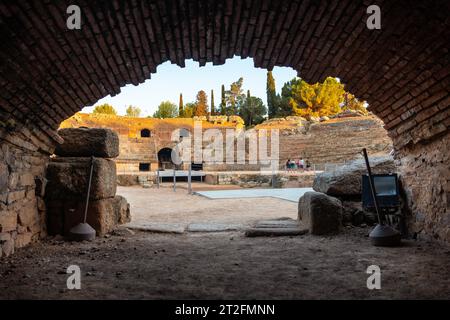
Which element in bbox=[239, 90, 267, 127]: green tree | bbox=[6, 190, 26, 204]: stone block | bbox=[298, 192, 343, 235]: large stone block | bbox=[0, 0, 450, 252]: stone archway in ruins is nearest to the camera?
bbox=[0, 0, 450, 252]: stone archway in ruins

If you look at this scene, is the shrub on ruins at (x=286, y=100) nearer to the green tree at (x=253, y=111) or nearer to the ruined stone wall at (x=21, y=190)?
the green tree at (x=253, y=111)

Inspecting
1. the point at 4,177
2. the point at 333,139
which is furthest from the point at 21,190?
→ the point at 333,139

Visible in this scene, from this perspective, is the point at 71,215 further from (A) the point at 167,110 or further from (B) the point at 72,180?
(A) the point at 167,110

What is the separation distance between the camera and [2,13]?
3.11 metres

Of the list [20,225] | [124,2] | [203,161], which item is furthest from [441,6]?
[203,161]

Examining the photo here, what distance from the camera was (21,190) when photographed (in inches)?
201

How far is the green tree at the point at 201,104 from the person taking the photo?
48.7 m

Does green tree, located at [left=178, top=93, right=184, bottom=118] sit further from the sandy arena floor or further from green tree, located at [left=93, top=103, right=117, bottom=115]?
the sandy arena floor

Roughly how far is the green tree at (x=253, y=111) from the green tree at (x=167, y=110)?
10470 mm

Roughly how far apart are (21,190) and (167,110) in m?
48.5

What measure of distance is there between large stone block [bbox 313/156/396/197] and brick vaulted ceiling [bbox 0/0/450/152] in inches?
61.1

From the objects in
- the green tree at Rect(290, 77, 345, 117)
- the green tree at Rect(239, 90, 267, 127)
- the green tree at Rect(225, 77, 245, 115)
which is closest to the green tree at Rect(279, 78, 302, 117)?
the green tree at Rect(290, 77, 345, 117)

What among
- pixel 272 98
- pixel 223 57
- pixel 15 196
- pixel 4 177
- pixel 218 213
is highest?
pixel 272 98

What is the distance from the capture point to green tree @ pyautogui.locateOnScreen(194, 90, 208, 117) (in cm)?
4872
